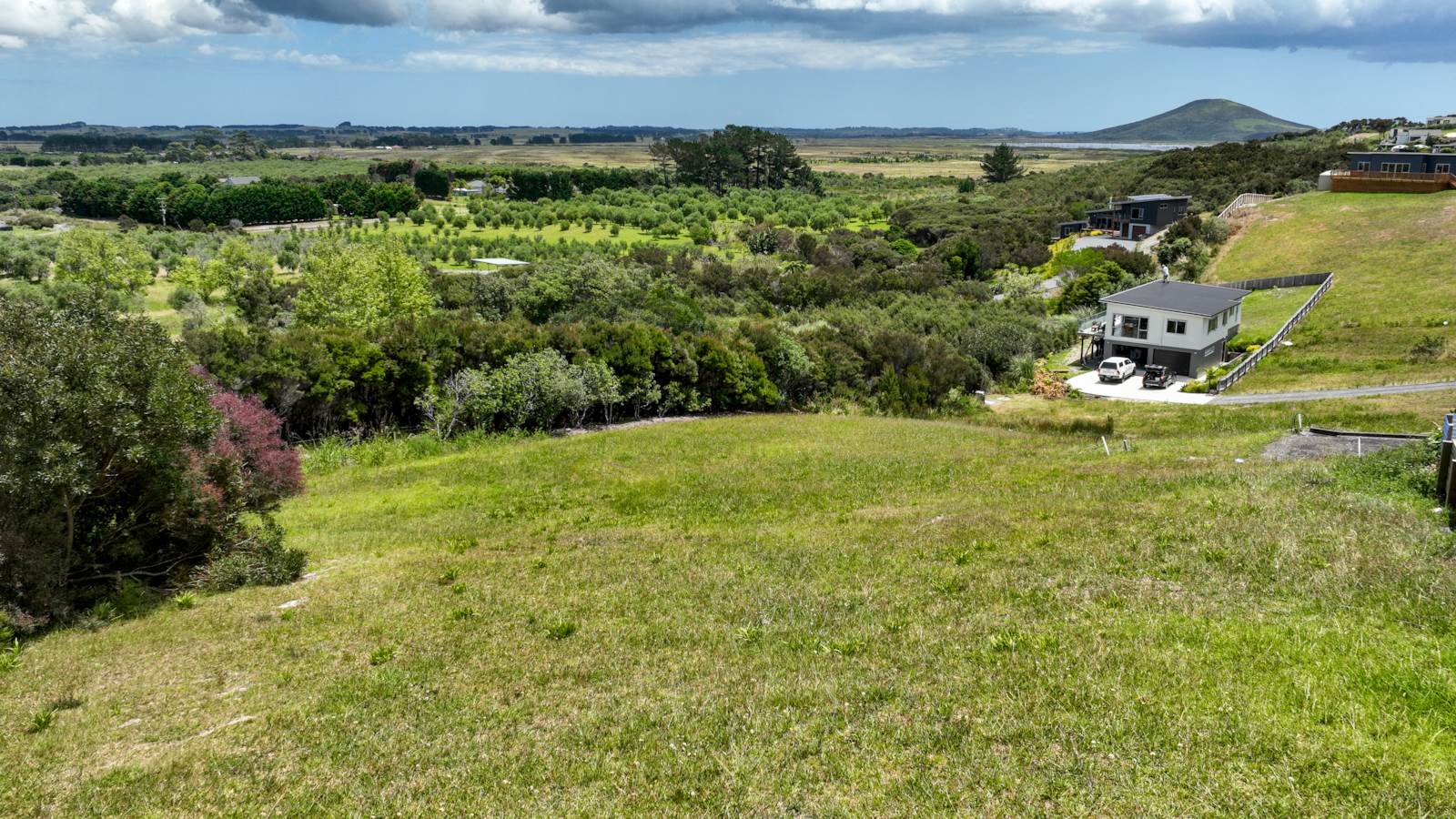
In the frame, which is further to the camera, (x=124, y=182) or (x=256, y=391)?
(x=124, y=182)

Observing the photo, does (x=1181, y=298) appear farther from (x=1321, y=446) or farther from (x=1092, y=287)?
(x=1321, y=446)

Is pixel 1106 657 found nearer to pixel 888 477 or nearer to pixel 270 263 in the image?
pixel 888 477

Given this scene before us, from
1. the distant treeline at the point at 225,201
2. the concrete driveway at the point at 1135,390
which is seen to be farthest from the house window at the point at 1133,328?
the distant treeline at the point at 225,201

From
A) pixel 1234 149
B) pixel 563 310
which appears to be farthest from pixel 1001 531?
pixel 1234 149

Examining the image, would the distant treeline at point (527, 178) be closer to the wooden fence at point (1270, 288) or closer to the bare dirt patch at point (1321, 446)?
the wooden fence at point (1270, 288)

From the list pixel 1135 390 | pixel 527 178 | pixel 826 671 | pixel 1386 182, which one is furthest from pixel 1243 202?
pixel 527 178

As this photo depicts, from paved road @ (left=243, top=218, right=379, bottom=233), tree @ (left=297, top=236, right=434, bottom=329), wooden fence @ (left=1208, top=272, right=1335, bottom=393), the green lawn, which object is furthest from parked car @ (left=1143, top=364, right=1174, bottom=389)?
paved road @ (left=243, top=218, right=379, bottom=233)
